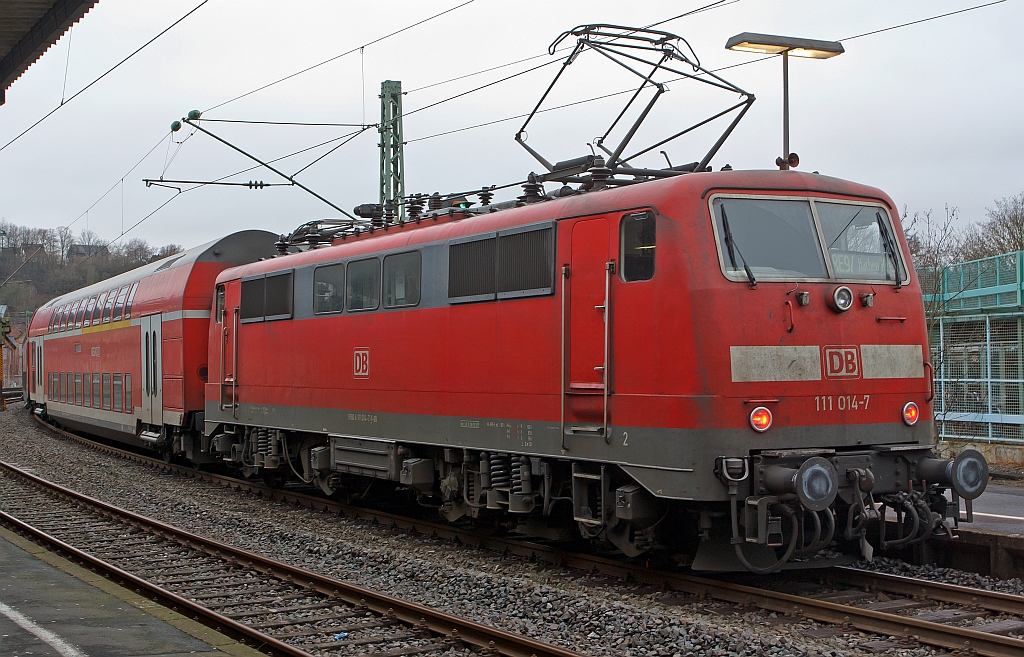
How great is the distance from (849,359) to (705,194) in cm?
189

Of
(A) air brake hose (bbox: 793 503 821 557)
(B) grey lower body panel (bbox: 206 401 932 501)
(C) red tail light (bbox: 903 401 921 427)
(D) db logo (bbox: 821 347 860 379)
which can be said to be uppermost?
(D) db logo (bbox: 821 347 860 379)

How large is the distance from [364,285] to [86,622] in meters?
5.90

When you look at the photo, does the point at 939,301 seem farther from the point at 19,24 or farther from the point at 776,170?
the point at 19,24

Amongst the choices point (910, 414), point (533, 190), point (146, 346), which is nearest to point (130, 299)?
point (146, 346)

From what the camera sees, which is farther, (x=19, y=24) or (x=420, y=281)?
(x=420, y=281)

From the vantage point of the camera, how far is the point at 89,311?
85.1 feet

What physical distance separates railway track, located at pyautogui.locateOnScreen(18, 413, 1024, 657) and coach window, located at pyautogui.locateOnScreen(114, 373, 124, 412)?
1497 cm

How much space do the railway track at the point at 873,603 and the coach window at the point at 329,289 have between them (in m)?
4.75

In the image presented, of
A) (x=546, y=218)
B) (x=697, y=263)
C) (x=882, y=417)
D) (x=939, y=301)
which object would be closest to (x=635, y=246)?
(x=697, y=263)

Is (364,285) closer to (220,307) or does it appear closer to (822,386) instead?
(220,307)

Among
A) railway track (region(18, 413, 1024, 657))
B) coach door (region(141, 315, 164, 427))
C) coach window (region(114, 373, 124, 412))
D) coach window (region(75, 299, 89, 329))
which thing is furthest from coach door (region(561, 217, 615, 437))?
coach window (region(75, 299, 89, 329))

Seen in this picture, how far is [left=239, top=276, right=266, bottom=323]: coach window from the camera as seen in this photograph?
616 inches

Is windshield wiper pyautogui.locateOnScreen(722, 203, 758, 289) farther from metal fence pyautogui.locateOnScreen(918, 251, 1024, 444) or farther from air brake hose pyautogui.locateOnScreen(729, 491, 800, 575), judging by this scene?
metal fence pyautogui.locateOnScreen(918, 251, 1024, 444)

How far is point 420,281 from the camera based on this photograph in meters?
11.8
